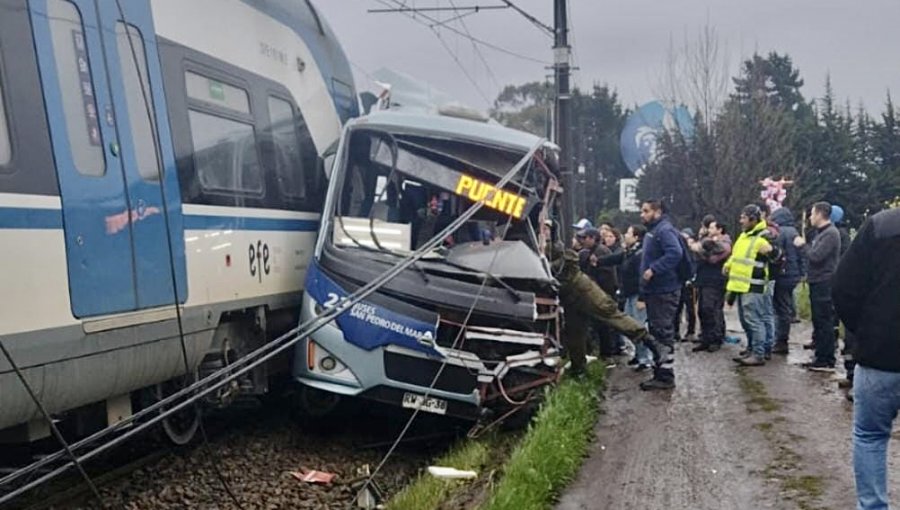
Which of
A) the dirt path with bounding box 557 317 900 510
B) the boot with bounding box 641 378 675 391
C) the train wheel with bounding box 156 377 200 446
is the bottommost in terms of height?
the boot with bounding box 641 378 675 391

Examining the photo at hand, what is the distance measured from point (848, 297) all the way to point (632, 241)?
799 centimetres

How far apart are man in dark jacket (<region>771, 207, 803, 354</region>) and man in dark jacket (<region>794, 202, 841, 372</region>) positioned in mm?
1105

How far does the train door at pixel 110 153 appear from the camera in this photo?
18.0 feet

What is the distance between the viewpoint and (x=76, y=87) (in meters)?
5.69

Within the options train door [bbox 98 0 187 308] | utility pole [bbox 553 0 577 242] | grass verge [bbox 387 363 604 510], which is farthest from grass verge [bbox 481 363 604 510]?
utility pole [bbox 553 0 577 242]

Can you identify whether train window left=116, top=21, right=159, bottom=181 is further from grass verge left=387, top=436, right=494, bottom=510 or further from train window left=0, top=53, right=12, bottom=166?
grass verge left=387, top=436, right=494, bottom=510

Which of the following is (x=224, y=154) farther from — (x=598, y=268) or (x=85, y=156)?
(x=598, y=268)

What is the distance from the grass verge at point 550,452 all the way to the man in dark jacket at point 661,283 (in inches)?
39.7

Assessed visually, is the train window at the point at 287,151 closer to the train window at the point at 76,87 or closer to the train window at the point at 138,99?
the train window at the point at 138,99

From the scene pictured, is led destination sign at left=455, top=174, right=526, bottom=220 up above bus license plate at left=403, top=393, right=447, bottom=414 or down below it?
above

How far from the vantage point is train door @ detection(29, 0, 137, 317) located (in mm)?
5438

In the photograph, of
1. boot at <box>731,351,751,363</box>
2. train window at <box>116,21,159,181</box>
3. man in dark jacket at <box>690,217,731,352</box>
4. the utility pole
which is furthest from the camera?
the utility pole

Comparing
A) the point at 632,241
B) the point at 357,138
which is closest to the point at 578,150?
the point at 632,241

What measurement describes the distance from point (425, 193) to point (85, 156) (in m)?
3.62
